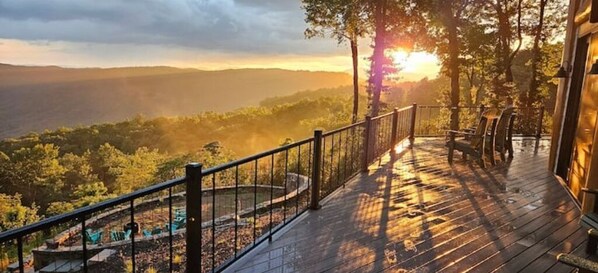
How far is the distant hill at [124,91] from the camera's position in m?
48.9

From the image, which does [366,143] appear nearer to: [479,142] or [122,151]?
[479,142]

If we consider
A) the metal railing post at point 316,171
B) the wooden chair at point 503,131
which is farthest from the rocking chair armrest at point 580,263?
the wooden chair at point 503,131

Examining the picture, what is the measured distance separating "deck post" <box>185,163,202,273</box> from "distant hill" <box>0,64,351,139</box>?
3921 centimetres

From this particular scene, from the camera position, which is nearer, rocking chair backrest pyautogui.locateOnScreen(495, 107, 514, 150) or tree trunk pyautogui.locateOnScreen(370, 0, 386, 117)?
rocking chair backrest pyautogui.locateOnScreen(495, 107, 514, 150)

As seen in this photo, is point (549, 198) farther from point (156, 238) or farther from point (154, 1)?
point (154, 1)

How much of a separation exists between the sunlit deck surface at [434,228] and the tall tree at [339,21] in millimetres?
12623

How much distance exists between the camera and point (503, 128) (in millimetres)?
6844

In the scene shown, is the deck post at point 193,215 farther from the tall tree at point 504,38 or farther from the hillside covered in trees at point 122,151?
the hillside covered in trees at point 122,151

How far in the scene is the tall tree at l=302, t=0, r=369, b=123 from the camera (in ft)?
56.3

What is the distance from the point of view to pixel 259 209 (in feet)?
43.7

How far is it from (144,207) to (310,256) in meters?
14.2

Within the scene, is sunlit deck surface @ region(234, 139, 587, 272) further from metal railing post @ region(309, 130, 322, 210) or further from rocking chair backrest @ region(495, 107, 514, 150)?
rocking chair backrest @ region(495, 107, 514, 150)

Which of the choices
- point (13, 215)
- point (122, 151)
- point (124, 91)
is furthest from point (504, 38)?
point (124, 91)

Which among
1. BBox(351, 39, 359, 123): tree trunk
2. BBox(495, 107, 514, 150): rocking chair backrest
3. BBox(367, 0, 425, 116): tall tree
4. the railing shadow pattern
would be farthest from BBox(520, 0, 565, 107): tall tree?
BBox(495, 107, 514, 150): rocking chair backrest
